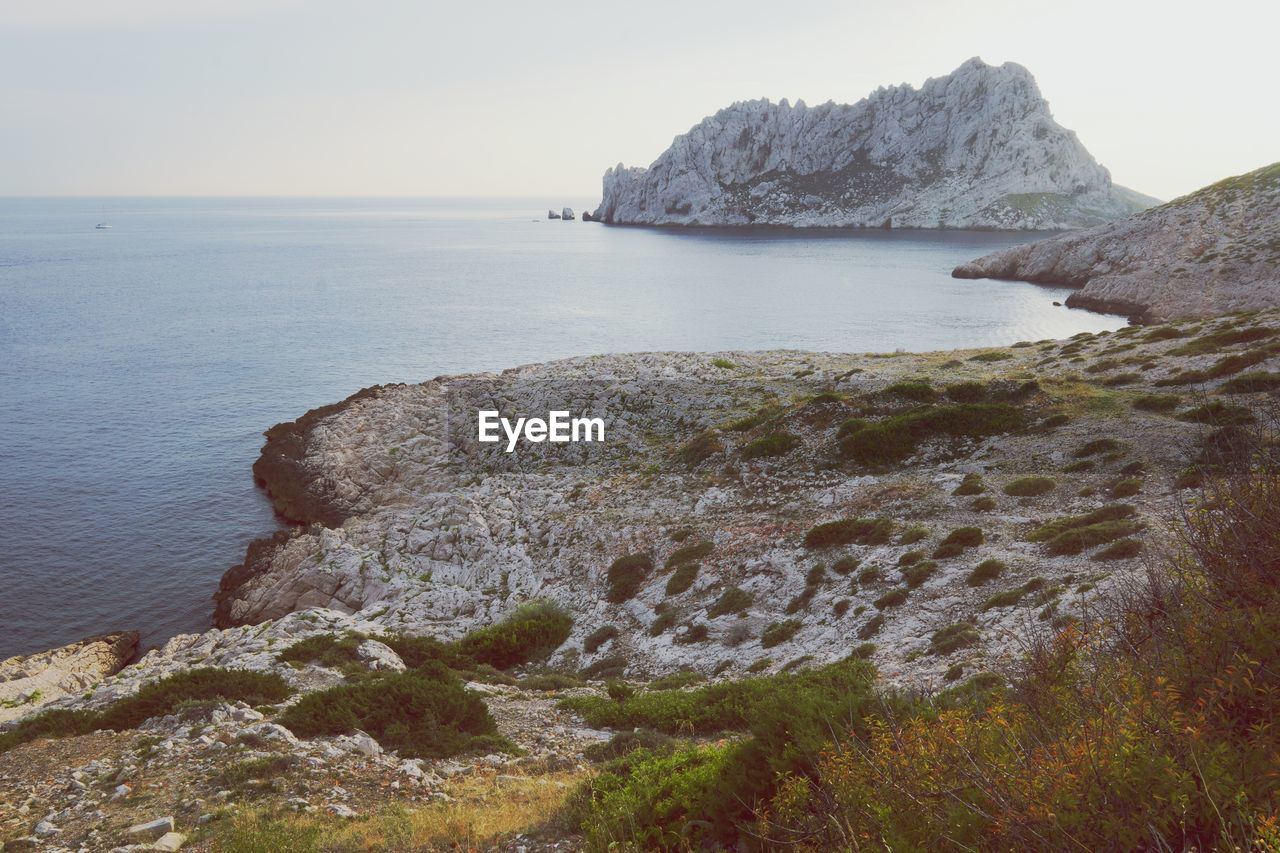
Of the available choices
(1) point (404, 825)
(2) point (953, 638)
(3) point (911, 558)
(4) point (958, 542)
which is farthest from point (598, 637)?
(1) point (404, 825)

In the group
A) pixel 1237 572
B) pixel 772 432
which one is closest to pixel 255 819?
pixel 1237 572

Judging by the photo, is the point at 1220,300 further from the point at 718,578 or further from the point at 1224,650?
the point at 1224,650

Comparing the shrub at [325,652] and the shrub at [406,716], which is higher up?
the shrub at [406,716]

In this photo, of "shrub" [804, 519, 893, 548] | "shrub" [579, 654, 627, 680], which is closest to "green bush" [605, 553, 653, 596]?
"shrub" [579, 654, 627, 680]

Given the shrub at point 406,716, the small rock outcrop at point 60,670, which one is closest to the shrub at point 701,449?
the shrub at point 406,716

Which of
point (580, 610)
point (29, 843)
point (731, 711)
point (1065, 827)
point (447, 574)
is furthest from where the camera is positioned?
point (447, 574)

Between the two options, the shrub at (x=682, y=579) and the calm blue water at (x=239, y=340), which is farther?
the calm blue water at (x=239, y=340)

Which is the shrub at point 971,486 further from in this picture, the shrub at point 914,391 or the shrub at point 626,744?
the shrub at point 626,744
